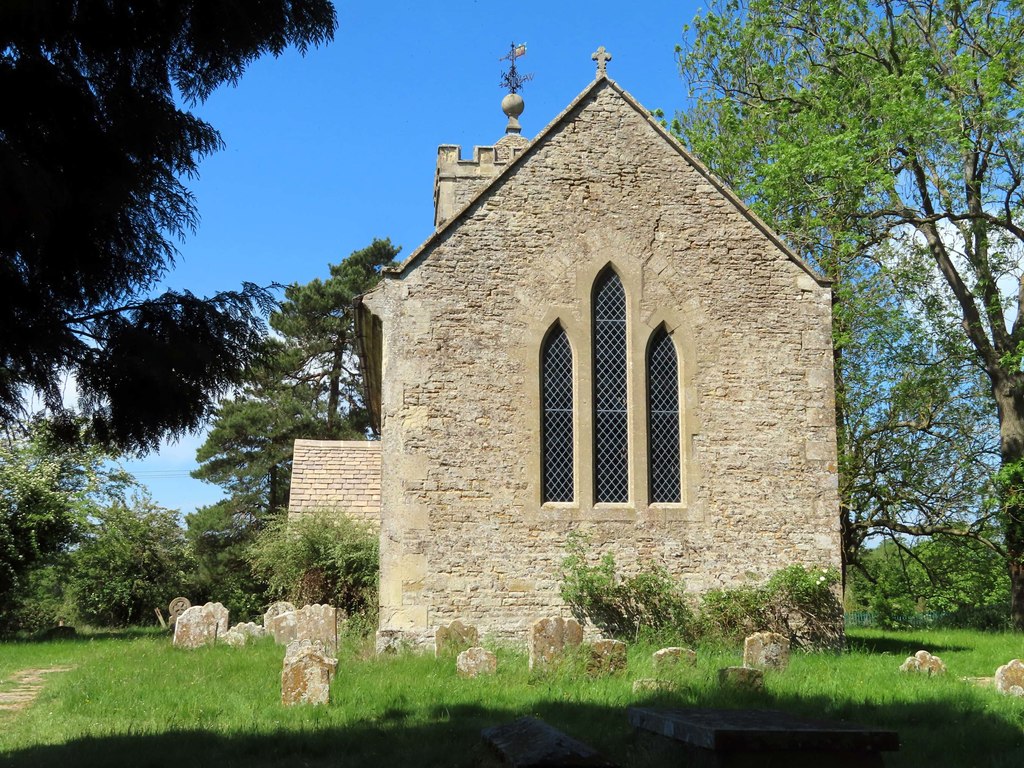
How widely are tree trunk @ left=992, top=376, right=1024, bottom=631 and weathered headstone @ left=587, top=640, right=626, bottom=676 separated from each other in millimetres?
13385

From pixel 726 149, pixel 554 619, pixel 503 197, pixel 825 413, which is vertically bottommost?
pixel 554 619

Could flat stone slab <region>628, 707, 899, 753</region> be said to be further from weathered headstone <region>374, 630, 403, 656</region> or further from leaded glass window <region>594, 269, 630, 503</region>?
leaded glass window <region>594, 269, 630, 503</region>

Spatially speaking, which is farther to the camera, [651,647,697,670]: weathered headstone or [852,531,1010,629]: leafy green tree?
[852,531,1010,629]: leafy green tree

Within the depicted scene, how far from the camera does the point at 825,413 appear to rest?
16.3 meters

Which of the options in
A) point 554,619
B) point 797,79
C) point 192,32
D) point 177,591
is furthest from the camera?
point 177,591

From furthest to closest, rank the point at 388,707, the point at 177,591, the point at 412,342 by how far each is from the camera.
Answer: the point at 177,591 < the point at 412,342 < the point at 388,707

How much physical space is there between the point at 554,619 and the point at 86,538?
17.8 meters

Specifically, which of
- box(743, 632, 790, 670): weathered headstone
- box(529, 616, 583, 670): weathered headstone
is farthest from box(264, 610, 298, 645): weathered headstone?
box(743, 632, 790, 670): weathered headstone

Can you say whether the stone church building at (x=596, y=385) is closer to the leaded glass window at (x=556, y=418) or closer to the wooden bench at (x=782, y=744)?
the leaded glass window at (x=556, y=418)

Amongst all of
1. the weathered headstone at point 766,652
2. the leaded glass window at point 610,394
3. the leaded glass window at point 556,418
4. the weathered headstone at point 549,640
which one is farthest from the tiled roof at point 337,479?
the weathered headstone at point 766,652

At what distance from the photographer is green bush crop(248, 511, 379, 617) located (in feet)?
67.9

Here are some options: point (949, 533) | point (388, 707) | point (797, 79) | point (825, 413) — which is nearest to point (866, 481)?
point (949, 533)

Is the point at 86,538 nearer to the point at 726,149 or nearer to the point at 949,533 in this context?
the point at 726,149

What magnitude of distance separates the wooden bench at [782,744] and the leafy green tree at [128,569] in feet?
80.8
